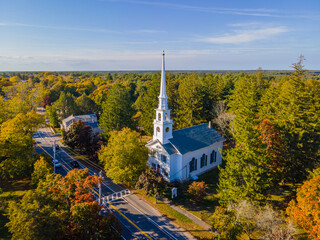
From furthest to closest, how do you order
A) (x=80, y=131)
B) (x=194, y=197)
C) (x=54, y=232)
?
(x=80, y=131), (x=194, y=197), (x=54, y=232)

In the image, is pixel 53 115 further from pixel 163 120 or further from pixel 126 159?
pixel 163 120

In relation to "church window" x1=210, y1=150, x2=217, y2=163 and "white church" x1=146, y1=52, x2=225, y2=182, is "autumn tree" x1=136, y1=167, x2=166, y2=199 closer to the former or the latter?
"white church" x1=146, y1=52, x2=225, y2=182

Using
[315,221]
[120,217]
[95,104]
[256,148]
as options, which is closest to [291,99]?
[256,148]

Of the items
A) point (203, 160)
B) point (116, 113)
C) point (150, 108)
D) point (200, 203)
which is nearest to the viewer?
point (200, 203)

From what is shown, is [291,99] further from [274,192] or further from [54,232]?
[54,232]

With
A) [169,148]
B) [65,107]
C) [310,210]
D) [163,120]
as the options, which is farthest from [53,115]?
[310,210]

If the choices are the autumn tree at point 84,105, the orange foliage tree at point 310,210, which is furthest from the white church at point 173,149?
the autumn tree at point 84,105
